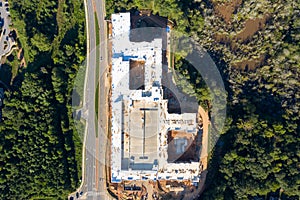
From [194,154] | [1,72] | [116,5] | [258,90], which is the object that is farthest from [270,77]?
[1,72]

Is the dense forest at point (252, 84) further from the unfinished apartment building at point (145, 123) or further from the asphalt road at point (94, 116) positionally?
the unfinished apartment building at point (145, 123)

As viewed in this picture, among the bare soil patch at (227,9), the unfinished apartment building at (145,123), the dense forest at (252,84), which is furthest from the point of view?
the bare soil patch at (227,9)

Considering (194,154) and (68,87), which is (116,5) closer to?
(68,87)

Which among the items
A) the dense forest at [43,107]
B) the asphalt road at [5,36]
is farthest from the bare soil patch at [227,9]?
the asphalt road at [5,36]

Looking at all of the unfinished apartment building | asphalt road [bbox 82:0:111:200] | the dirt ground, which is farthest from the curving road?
the dirt ground

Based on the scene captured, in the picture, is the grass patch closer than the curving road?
No

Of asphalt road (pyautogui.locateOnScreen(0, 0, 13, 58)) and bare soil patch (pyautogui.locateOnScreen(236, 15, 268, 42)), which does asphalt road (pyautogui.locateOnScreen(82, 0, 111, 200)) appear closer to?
asphalt road (pyautogui.locateOnScreen(0, 0, 13, 58))

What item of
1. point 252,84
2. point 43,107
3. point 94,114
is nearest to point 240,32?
point 252,84
